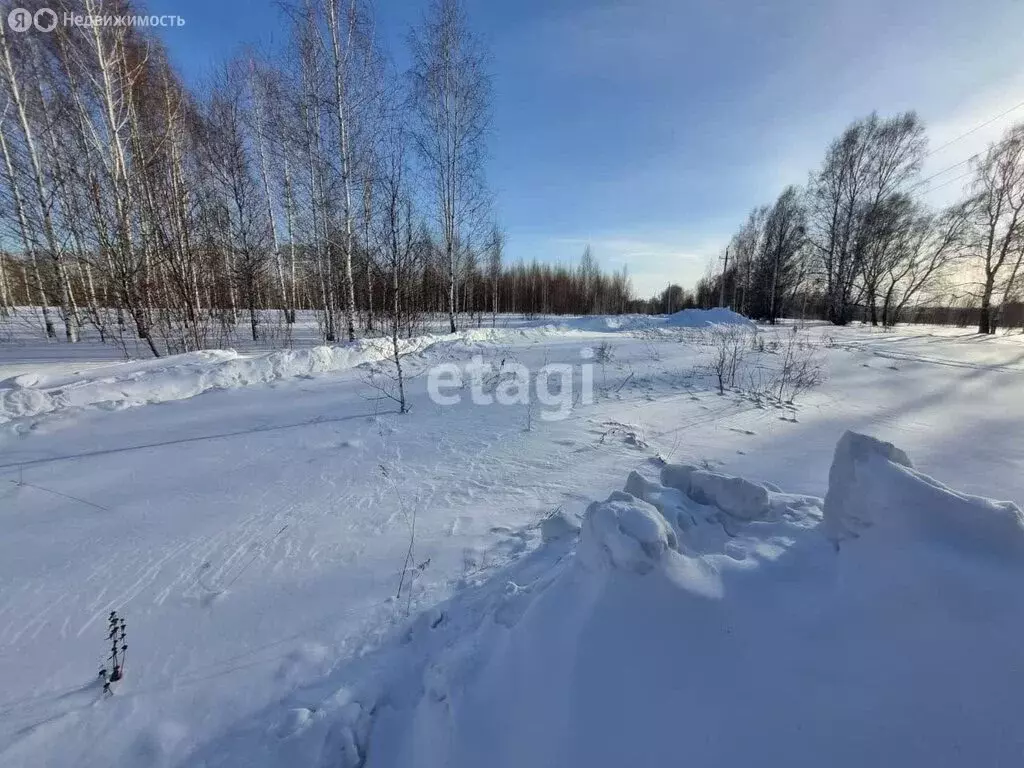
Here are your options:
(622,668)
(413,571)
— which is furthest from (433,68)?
(622,668)

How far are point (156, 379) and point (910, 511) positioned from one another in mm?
7760

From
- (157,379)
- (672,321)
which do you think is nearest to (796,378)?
(157,379)

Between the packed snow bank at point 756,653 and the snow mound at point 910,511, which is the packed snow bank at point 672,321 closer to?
the snow mound at point 910,511

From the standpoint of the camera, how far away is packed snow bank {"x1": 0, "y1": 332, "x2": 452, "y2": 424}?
15.2 feet

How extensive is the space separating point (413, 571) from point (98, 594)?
5.97ft

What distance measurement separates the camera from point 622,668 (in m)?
1.33

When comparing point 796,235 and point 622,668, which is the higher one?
point 796,235

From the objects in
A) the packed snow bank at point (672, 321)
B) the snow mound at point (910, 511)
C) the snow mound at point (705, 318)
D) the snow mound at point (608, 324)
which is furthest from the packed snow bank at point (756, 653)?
the snow mound at point (705, 318)

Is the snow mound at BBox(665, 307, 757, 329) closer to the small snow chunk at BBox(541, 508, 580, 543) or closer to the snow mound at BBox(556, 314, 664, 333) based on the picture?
the snow mound at BBox(556, 314, 664, 333)

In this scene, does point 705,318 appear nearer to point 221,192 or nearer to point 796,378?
point 796,378

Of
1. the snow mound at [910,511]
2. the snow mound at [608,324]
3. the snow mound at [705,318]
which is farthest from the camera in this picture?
the snow mound at [705,318]

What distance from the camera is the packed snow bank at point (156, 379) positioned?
4621 mm

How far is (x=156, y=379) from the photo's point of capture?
17.8ft

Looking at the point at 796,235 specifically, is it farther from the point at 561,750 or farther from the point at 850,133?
the point at 561,750
